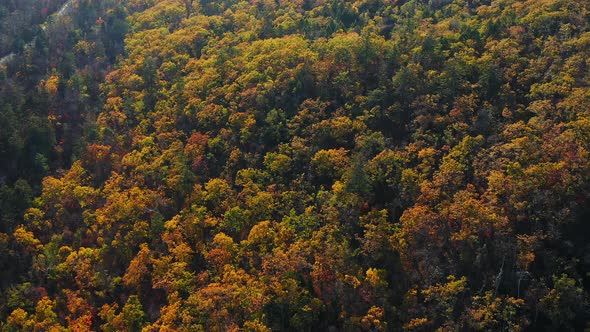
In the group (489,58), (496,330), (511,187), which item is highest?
(489,58)

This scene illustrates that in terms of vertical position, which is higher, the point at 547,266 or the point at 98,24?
the point at 98,24

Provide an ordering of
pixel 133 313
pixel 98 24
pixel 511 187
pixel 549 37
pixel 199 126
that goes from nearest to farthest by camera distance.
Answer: pixel 511 187
pixel 133 313
pixel 549 37
pixel 199 126
pixel 98 24

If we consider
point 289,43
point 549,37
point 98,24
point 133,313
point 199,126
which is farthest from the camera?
point 98,24

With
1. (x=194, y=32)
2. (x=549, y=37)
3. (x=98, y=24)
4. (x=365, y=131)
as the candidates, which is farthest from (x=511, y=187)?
(x=98, y=24)

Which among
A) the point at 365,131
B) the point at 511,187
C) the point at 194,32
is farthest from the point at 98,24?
the point at 511,187

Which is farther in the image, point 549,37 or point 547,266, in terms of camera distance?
point 549,37

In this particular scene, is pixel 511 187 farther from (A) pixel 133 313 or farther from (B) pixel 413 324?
(A) pixel 133 313
